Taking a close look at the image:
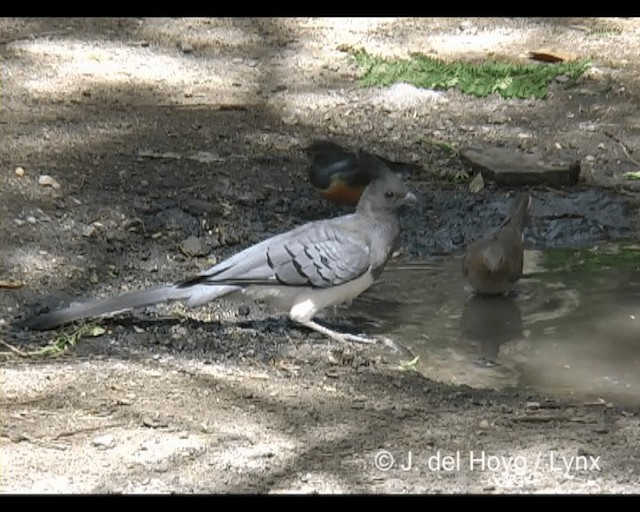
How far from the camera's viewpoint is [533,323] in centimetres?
666

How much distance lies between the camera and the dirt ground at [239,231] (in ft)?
16.1

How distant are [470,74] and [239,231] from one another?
295 cm

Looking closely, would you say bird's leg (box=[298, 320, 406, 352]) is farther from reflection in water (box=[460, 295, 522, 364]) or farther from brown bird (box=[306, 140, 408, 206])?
brown bird (box=[306, 140, 408, 206])

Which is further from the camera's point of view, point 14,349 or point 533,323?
point 533,323

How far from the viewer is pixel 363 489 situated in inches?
183

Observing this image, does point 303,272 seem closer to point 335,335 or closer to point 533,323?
point 335,335

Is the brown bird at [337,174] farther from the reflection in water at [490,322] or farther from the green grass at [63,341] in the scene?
the green grass at [63,341]

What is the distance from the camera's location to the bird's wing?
248 inches

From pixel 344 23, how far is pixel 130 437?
6.46 metres

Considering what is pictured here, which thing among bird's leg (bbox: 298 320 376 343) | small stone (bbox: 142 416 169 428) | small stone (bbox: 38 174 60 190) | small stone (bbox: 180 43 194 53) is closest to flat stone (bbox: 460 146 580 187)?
bird's leg (bbox: 298 320 376 343)

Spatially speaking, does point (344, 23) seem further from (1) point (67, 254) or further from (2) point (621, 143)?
(1) point (67, 254)

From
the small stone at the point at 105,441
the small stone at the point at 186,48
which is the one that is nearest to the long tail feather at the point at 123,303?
the small stone at the point at 105,441

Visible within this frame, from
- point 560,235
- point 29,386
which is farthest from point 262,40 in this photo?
point 29,386

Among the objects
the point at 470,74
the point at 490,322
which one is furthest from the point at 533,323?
the point at 470,74
